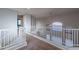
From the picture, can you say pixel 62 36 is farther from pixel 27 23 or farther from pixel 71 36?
pixel 27 23

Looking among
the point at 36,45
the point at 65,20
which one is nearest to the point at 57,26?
the point at 65,20

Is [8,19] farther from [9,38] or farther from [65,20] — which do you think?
[65,20]

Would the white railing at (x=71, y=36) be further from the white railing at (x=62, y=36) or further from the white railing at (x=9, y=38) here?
the white railing at (x=9, y=38)

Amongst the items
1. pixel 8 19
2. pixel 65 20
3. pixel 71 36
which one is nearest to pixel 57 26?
pixel 65 20

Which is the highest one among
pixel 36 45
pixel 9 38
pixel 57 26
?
pixel 57 26

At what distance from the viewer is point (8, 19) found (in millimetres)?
2064

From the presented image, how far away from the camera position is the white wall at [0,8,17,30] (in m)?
2.04

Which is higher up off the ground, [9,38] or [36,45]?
[9,38]

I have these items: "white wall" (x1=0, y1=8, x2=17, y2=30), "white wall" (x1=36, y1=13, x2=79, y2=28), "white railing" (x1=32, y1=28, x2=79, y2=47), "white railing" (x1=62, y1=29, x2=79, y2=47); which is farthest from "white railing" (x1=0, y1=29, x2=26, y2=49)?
"white railing" (x1=62, y1=29, x2=79, y2=47)

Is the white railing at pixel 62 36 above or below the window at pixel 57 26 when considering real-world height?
below

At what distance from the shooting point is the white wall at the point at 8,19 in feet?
6.70

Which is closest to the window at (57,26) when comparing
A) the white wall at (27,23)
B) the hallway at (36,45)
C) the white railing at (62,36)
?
the white railing at (62,36)
